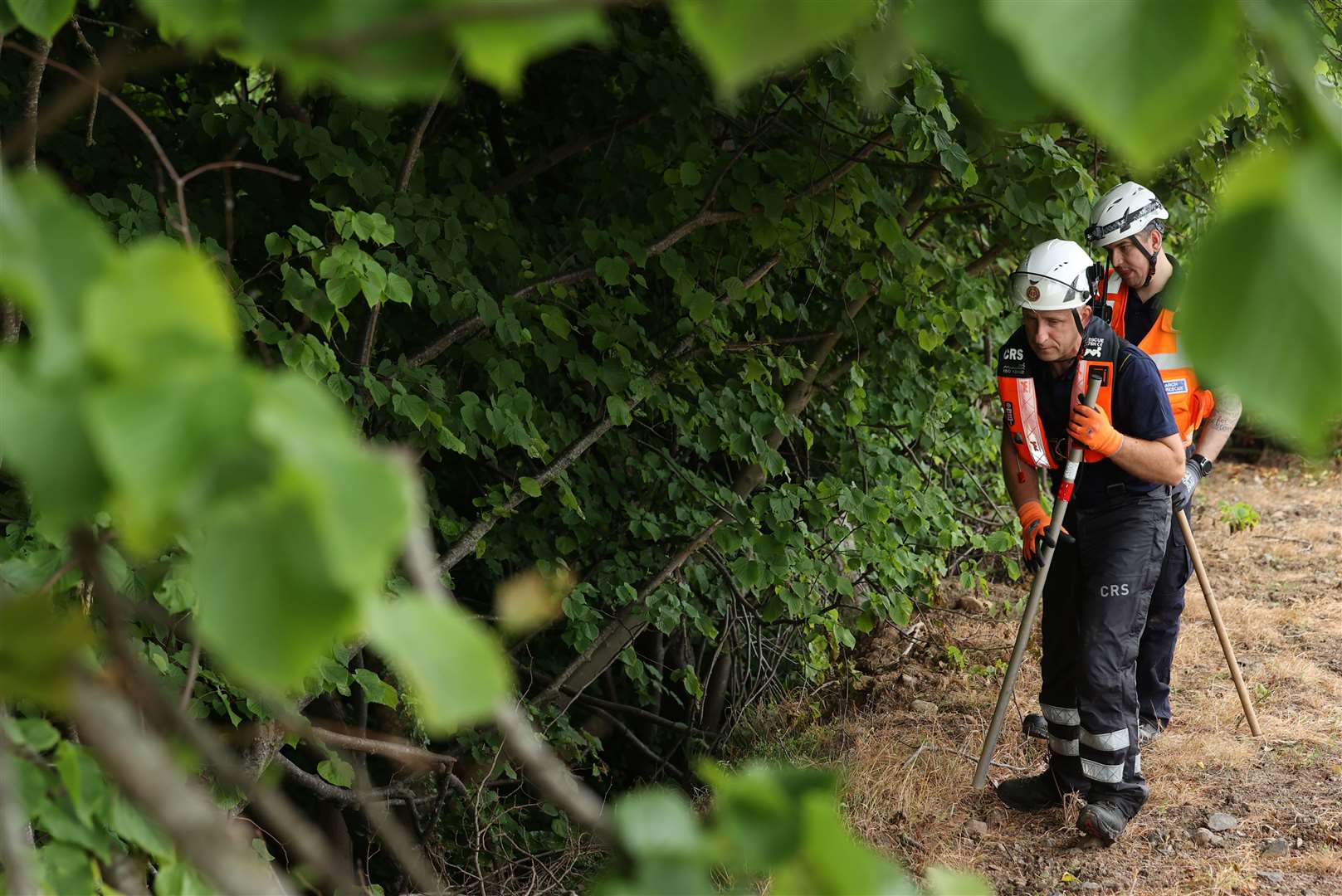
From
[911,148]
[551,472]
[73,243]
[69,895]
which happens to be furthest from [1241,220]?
[551,472]

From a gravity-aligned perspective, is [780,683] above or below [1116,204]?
below

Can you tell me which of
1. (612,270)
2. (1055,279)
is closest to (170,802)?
(612,270)

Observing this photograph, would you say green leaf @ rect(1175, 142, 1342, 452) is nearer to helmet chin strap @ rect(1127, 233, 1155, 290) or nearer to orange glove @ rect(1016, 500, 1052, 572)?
orange glove @ rect(1016, 500, 1052, 572)

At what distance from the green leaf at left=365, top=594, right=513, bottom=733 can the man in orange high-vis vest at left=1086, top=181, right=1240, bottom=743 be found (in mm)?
4545

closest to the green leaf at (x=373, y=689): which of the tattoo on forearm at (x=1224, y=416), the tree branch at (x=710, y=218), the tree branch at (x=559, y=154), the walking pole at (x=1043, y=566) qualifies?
the tree branch at (x=710, y=218)

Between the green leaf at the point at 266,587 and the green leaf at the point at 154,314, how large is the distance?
93mm

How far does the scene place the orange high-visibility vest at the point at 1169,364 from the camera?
4.72 m

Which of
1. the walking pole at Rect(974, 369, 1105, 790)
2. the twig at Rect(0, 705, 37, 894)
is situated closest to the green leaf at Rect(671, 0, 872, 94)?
the twig at Rect(0, 705, 37, 894)

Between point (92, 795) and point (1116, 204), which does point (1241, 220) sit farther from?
point (1116, 204)

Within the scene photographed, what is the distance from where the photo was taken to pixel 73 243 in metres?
0.61

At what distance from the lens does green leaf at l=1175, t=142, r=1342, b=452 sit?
53cm

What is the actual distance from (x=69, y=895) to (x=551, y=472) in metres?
3.26

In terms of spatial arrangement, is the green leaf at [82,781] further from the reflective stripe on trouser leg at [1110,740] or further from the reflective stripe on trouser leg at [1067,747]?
the reflective stripe on trouser leg at [1067,747]

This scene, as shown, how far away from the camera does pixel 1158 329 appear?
4715 millimetres
